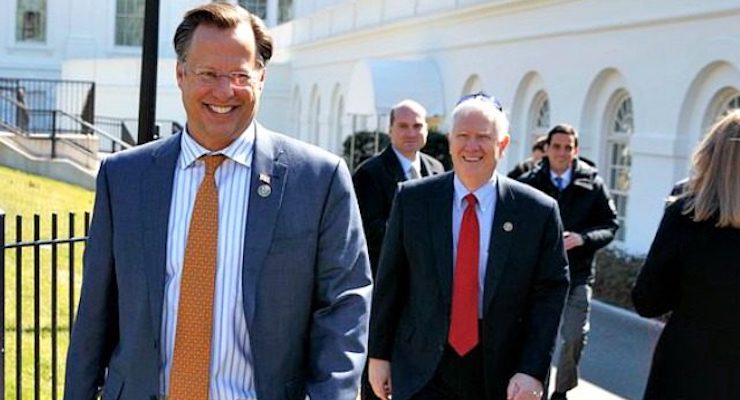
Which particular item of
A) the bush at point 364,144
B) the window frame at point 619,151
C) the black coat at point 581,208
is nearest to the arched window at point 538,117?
the window frame at point 619,151

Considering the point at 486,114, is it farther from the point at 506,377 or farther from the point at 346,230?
the point at 346,230

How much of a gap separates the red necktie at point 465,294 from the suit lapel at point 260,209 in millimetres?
1703

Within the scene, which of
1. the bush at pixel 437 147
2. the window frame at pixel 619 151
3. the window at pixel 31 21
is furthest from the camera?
the window at pixel 31 21

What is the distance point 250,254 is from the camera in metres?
3.12

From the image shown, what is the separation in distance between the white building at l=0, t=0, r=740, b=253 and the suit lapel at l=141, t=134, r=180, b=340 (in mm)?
10921

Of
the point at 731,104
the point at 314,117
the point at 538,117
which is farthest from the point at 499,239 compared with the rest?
the point at 314,117

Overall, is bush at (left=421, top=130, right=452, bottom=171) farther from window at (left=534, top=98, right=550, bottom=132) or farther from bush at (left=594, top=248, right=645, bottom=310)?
bush at (left=594, top=248, right=645, bottom=310)

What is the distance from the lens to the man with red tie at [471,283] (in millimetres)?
4758

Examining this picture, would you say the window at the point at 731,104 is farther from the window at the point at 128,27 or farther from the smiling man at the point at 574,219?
the window at the point at 128,27

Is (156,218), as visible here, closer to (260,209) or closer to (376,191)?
(260,209)

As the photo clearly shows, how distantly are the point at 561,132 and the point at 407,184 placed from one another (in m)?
3.30

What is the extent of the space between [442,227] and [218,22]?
1.99m

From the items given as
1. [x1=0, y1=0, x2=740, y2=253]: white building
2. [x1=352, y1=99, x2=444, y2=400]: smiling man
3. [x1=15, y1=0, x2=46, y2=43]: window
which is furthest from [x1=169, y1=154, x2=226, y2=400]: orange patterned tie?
[x1=15, y1=0, x2=46, y2=43]: window

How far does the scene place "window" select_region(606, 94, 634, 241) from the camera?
16.0m
